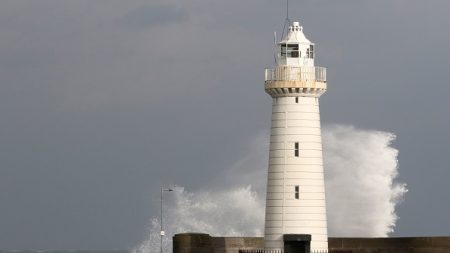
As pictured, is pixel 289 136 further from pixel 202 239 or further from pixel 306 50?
pixel 202 239

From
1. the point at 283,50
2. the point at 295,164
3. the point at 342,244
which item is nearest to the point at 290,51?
the point at 283,50

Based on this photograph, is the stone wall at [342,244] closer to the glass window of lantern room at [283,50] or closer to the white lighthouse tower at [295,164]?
the white lighthouse tower at [295,164]

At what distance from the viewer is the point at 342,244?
46.9m

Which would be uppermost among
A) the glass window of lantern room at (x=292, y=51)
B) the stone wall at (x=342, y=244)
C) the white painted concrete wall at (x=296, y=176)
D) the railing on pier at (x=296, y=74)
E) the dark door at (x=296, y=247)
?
the glass window of lantern room at (x=292, y=51)

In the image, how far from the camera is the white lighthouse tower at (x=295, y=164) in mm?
42219

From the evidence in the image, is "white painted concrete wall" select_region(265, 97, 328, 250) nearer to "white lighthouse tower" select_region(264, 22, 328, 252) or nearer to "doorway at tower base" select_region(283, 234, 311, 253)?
"white lighthouse tower" select_region(264, 22, 328, 252)

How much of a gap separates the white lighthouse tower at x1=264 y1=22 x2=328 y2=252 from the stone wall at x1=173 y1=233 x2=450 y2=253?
408 cm

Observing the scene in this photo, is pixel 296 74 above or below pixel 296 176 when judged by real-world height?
above

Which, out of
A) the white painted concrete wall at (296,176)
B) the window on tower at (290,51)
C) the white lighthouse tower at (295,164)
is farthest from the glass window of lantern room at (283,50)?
the white painted concrete wall at (296,176)

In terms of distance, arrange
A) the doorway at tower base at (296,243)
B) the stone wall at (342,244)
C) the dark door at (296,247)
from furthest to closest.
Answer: the stone wall at (342,244) < the dark door at (296,247) < the doorway at tower base at (296,243)

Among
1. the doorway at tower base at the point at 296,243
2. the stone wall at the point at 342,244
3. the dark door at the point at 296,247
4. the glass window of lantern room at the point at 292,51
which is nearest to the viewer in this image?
the doorway at tower base at the point at 296,243

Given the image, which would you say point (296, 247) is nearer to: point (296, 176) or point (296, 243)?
point (296, 243)

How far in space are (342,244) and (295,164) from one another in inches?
233

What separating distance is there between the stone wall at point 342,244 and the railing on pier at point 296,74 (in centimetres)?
716
